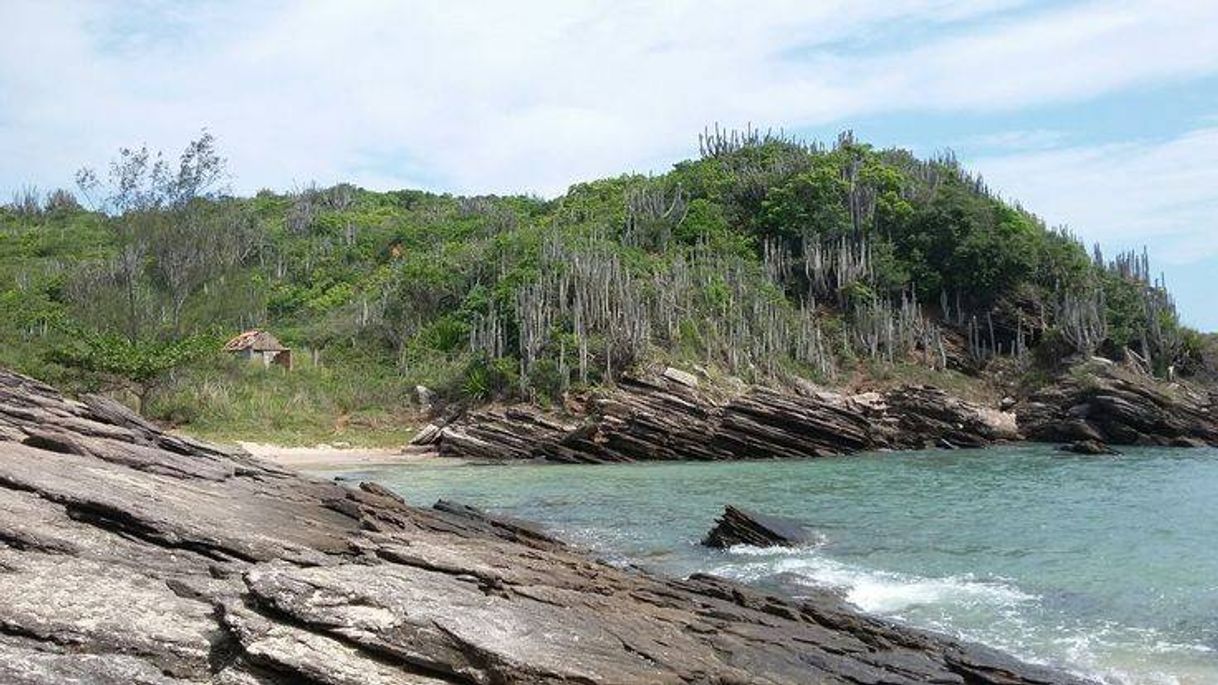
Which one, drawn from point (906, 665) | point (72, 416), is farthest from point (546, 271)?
point (906, 665)

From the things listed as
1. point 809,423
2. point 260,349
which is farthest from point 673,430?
point 260,349

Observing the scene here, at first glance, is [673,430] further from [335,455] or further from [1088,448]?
[1088,448]

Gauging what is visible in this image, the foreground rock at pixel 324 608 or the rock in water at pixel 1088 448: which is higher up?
the foreground rock at pixel 324 608

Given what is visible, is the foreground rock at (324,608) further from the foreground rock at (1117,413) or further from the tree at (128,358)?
the foreground rock at (1117,413)

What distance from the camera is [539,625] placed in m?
7.50

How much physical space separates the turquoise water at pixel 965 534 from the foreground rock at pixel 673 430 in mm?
2520

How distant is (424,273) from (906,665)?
5394cm

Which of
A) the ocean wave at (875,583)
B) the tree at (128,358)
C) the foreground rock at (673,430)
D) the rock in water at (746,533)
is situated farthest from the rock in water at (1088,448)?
the tree at (128,358)

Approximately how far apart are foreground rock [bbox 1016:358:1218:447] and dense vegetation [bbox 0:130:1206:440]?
8746mm

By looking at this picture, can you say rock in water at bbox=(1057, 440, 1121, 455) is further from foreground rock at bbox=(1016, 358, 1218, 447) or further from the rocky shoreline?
foreground rock at bbox=(1016, 358, 1218, 447)

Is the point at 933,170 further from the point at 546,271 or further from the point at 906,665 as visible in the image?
the point at 906,665

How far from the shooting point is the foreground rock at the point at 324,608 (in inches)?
254

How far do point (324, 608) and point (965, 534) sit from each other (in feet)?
51.8

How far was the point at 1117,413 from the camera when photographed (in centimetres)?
4603
